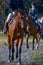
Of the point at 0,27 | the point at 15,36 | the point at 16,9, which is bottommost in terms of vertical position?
the point at 0,27

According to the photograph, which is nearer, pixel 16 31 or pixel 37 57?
pixel 16 31

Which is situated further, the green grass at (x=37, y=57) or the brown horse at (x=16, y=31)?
the green grass at (x=37, y=57)

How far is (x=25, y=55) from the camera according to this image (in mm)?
10219

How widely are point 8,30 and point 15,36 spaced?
484 millimetres

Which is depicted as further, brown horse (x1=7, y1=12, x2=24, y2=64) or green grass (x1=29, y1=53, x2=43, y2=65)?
green grass (x1=29, y1=53, x2=43, y2=65)

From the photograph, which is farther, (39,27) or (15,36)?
(39,27)

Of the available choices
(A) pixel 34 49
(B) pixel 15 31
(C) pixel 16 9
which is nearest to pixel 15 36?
(B) pixel 15 31

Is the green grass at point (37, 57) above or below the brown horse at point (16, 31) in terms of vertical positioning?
below

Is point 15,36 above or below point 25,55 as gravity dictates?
above

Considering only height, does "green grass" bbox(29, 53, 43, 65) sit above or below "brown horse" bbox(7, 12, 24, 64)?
below

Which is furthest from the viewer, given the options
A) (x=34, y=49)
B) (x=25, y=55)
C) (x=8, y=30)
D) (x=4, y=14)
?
(x=4, y=14)

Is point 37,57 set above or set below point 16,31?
below

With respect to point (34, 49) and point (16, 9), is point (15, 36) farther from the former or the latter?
point (34, 49)

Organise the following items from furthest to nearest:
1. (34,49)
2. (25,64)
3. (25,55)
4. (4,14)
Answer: (4,14), (34,49), (25,55), (25,64)
